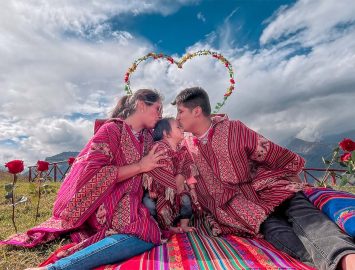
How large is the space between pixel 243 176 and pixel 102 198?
1.70 m

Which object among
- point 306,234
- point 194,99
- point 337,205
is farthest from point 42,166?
point 337,205

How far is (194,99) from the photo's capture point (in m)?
4.67

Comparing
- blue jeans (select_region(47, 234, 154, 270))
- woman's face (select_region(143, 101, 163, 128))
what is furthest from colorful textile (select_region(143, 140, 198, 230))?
blue jeans (select_region(47, 234, 154, 270))

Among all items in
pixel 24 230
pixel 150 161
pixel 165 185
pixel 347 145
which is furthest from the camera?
pixel 347 145

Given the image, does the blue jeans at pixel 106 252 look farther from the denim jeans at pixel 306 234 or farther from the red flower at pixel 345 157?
the red flower at pixel 345 157

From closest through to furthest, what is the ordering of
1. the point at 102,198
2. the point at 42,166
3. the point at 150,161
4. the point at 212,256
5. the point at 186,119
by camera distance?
the point at 212,256, the point at 102,198, the point at 150,161, the point at 186,119, the point at 42,166

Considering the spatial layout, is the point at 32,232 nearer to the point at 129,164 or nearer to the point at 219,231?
the point at 129,164

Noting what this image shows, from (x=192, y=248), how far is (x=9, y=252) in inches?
84.0

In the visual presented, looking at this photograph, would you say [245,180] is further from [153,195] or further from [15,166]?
[15,166]

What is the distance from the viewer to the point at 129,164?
395 centimetres

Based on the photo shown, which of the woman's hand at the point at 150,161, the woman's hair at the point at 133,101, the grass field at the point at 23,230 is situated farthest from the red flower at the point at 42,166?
the woman's hand at the point at 150,161

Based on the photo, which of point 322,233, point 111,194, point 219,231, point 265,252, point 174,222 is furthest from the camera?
point 174,222

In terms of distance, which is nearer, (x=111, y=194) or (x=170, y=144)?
(x=111, y=194)

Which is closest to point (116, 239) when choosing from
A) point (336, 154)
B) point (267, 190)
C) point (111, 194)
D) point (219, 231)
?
point (111, 194)
